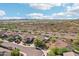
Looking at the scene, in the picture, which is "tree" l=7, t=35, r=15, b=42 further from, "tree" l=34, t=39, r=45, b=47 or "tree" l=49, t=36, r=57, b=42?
"tree" l=49, t=36, r=57, b=42

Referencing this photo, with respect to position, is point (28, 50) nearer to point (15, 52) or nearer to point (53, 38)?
point (15, 52)

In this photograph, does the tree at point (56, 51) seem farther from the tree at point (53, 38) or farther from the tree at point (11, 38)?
the tree at point (11, 38)

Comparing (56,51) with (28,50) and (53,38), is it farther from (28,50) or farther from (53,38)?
(28,50)

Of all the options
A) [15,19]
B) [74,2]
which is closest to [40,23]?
[15,19]

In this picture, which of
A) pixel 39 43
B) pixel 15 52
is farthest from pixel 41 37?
pixel 15 52

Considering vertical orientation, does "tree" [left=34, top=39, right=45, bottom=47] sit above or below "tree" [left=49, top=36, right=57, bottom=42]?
below

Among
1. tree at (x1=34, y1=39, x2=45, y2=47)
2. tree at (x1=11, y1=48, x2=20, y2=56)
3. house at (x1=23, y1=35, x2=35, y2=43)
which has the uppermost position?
house at (x1=23, y1=35, x2=35, y2=43)

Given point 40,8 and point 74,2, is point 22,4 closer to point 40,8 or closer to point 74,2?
point 40,8

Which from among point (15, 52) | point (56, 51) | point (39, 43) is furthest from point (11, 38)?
point (56, 51)

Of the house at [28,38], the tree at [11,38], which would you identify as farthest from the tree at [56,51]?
the tree at [11,38]

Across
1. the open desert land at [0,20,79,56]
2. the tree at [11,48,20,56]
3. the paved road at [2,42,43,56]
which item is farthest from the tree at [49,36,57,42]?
the tree at [11,48,20,56]

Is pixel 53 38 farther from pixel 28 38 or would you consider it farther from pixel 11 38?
pixel 11 38
